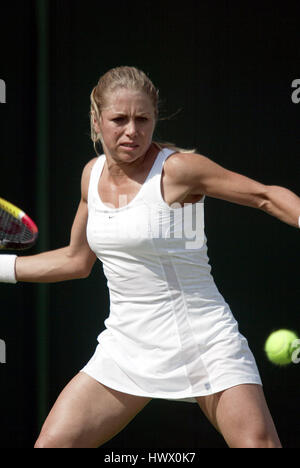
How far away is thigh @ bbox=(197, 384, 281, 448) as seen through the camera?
2.62 m

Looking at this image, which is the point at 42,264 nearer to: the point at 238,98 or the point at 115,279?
the point at 115,279

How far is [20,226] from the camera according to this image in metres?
2.92

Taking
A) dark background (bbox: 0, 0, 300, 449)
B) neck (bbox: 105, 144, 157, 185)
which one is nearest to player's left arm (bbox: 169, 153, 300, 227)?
neck (bbox: 105, 144, 157, 185)

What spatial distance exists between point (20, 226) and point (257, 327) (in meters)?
1.54

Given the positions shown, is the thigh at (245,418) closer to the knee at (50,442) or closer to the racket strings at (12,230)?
the knee at (50,442)

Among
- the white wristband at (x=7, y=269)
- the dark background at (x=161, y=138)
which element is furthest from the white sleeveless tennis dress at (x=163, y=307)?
the dark background at (x=161, y=138)

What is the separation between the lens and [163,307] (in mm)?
2816

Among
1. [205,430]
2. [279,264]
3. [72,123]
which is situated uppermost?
[72,123]

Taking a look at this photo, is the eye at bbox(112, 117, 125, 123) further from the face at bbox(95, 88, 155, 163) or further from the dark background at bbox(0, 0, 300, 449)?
the dark background at bbox(0, 0, 300, 449)

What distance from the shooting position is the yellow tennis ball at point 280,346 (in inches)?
159

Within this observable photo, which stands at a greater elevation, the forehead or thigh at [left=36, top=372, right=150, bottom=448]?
the forehead

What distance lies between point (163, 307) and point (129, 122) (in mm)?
613

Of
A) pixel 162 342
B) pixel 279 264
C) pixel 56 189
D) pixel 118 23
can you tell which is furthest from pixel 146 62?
pixel 162 342

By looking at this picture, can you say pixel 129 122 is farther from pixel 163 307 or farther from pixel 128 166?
pixel 163 307
